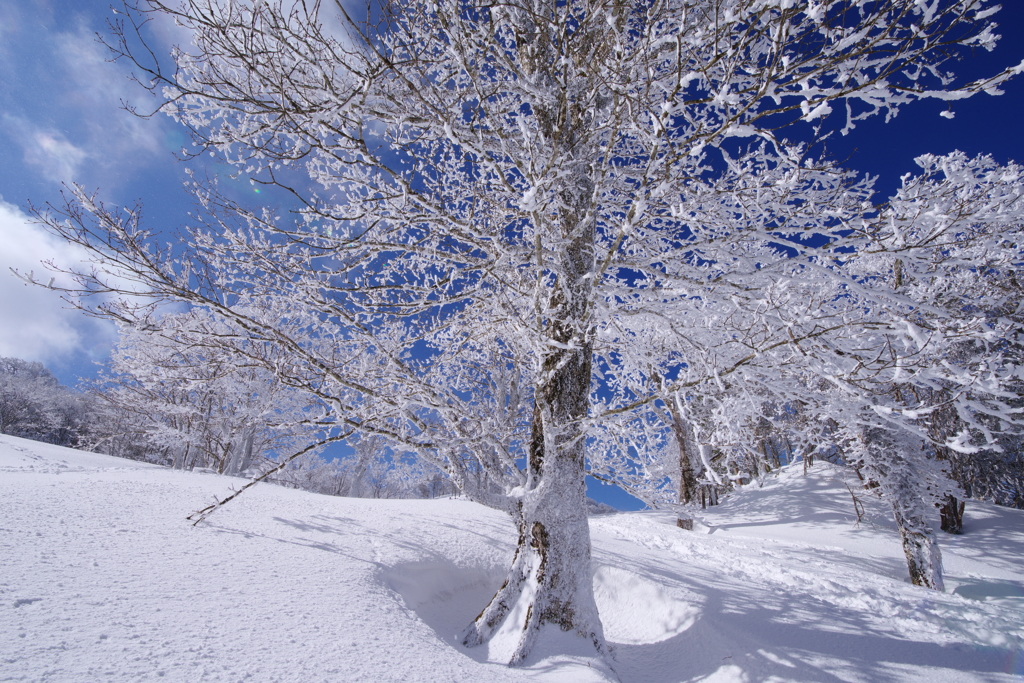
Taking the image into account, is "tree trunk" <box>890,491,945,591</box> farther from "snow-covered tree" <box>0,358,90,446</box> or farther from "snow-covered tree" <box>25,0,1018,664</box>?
"snow-covered tree" <box>0,358,90,446</box>

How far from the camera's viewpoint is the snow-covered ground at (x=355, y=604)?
1992mm

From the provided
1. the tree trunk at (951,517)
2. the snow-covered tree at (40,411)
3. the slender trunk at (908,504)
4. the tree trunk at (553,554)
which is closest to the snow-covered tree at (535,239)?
the tree trunk at (553,554)

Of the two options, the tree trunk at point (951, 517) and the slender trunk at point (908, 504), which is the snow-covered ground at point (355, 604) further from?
the tree trunk at point (951, 517)

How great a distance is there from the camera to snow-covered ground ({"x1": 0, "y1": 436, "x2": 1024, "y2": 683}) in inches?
78.4

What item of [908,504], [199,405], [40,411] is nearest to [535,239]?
[908,504]

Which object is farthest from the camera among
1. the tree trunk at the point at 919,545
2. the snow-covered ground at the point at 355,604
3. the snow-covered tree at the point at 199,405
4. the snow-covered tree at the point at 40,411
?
the snow-covered tree at the point at 40,411

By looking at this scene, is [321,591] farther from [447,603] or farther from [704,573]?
[704,573]

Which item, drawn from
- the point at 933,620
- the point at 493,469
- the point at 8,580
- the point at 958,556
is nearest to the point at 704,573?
the point at 933,620

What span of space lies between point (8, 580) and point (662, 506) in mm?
4008

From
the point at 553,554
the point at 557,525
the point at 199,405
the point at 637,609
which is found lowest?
the point at 637,609

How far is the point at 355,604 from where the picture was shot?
285 centimetres

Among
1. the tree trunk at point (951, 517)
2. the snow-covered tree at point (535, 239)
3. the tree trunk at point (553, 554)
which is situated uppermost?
the snow-covered tree at point (535, 239)

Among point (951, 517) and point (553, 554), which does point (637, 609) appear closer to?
point (553, 554)

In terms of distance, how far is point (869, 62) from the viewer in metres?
2.46
